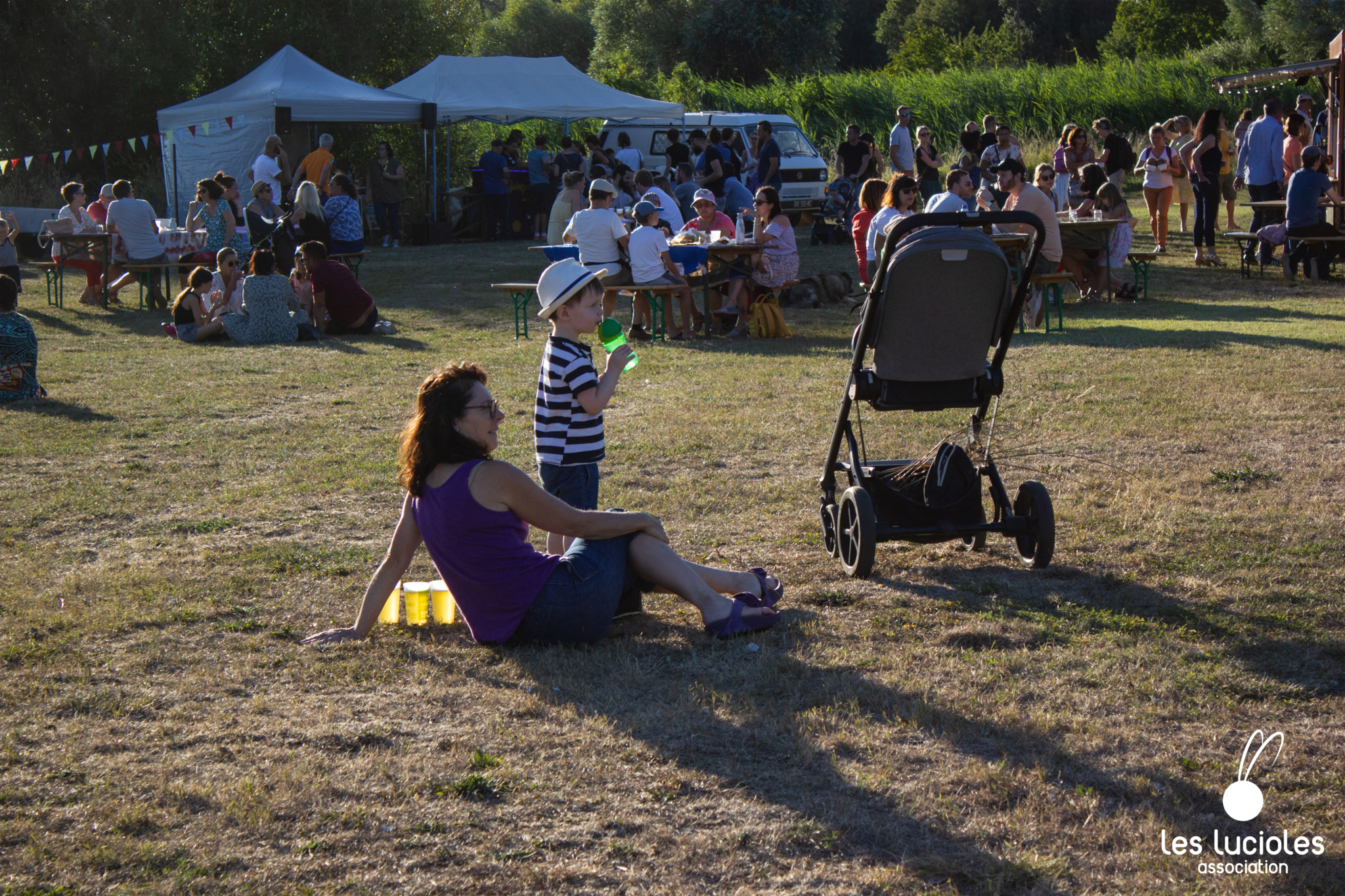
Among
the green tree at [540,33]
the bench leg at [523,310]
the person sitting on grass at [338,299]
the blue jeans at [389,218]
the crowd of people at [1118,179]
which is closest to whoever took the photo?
the crowd of people at [1118,179]

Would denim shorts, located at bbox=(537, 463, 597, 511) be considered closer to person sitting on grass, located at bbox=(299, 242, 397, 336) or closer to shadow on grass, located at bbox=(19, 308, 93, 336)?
person sitting on grass, located at bbox=(299, 242, 397, 336)

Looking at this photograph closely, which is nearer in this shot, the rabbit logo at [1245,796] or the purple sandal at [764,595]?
the rabbit logo at [1245,796]

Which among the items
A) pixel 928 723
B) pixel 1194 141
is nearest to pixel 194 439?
pixel 928 723

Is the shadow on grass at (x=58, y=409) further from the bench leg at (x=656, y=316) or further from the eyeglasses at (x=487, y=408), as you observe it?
the eyeglasses at (x=487, y=408)

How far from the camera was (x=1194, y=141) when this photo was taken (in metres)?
18.8

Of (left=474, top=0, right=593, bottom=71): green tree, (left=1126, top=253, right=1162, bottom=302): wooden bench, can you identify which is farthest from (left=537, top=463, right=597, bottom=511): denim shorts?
(left=474, top=0, right=593, bottom=71): green tree

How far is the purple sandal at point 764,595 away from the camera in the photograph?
15.8 ft

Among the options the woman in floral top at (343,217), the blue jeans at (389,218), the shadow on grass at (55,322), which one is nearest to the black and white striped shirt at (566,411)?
the shadow on grass at (55,322)

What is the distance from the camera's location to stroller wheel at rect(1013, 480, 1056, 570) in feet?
17.2

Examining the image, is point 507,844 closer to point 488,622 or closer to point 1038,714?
point 488,622

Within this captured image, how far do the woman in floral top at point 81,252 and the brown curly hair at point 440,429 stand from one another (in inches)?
566

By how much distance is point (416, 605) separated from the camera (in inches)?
196

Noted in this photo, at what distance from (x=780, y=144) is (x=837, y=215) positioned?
11.8ft

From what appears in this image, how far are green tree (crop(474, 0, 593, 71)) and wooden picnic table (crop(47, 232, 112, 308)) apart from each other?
61.6 meters
